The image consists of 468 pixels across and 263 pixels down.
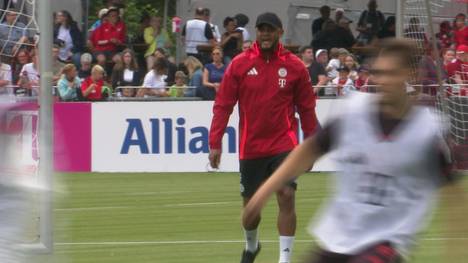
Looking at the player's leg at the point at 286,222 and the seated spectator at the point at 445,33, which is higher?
the seated spectator at the point at 445,33

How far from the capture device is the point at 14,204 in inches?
211

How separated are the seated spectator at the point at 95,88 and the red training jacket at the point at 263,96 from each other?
39.8 ft

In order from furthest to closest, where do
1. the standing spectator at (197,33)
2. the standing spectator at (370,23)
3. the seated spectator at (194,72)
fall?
the standing spectator at (370,23), the standing spectator at (197,33), the seated spectator at (194,72)

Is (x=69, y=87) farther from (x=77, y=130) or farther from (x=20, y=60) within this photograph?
(x=20, y=60)

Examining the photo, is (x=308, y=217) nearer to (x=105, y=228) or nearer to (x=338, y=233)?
(x=105, y=228)

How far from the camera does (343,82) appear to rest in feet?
79.3

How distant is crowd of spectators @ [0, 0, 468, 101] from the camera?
23.5 metres

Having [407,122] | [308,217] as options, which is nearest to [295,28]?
[308,217]

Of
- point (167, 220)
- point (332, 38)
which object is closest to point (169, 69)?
point (332, 38)

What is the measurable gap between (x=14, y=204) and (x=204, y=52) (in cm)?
2190

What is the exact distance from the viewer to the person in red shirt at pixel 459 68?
22.9 m

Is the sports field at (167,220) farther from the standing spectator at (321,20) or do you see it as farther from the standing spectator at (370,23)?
the standing spectator at (370,23)

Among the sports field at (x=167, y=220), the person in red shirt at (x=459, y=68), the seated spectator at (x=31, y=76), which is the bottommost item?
the sports field at (x=167, y=220)

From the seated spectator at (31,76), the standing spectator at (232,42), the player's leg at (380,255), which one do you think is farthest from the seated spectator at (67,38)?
the player's leg at (380,255)
